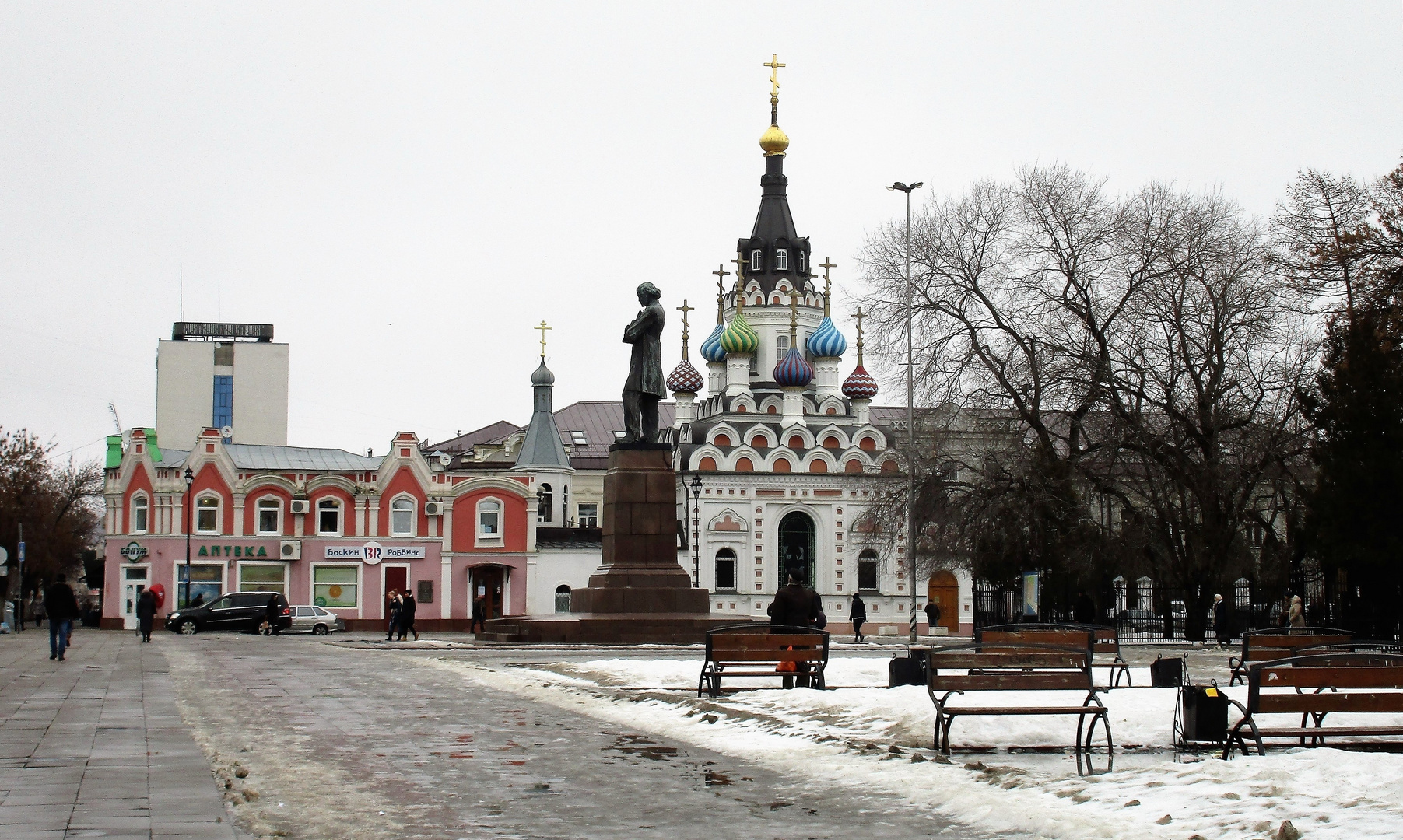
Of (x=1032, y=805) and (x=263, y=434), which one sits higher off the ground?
(x=263, y=434)

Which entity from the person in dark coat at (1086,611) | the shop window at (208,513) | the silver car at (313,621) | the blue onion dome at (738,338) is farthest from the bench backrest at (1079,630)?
the blue onion dome at (738,338)

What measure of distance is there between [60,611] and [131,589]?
3184 cm

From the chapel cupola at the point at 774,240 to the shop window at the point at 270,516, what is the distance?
26497 mm

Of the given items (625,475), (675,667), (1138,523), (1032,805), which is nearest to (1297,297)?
(1138,523)

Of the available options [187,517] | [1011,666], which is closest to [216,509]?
[187,517]

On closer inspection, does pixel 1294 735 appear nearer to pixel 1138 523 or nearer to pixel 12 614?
pixel 1138 523

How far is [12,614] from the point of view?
172 feet

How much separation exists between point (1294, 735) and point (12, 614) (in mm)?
→ 51113

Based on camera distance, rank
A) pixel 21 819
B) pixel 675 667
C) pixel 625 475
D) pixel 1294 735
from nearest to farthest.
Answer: pixel 21 819 < pixel 1294 735 < pixel 675 667 < pixel 625 475

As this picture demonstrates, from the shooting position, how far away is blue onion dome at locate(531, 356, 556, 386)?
70688 millimetres

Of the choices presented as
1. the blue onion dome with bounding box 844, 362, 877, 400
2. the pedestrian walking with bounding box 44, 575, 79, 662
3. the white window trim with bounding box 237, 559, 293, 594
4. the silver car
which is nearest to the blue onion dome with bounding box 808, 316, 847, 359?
the blue onion dome with bounding box 844, 362, 877, 400

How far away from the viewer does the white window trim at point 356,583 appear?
180 ft

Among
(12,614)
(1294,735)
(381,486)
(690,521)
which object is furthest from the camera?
(690,521)

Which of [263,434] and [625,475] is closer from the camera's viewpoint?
[625,475]
